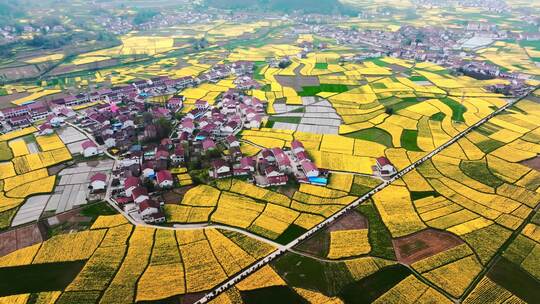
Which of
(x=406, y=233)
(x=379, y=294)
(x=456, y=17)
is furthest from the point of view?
(x=456, y=17)

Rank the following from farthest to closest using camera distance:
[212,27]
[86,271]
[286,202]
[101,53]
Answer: [212,27]
[101,53]
[286,202]
[86,271]

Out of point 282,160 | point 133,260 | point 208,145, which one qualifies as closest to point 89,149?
point 208,145

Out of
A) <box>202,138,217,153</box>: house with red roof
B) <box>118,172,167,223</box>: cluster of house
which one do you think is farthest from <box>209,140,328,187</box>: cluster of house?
<box>118,172,167,223</box>: cluster of house

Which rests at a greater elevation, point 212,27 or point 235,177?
point 212,27

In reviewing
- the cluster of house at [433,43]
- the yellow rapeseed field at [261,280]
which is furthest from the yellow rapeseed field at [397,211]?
the cluster of house at [433,43]

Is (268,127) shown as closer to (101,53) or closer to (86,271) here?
(86,271)

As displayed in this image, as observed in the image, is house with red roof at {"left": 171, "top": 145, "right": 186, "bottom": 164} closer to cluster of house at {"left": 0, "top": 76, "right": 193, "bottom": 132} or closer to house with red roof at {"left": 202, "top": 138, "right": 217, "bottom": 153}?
house with red roof at {"left": 202, "top": 138, "right": 217, "bottom": 153}

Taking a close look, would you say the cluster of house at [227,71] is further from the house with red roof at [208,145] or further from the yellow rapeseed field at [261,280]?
the yellow rapeseed field at [261,280]

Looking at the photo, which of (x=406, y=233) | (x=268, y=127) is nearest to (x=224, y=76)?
(x=268, y=127)
